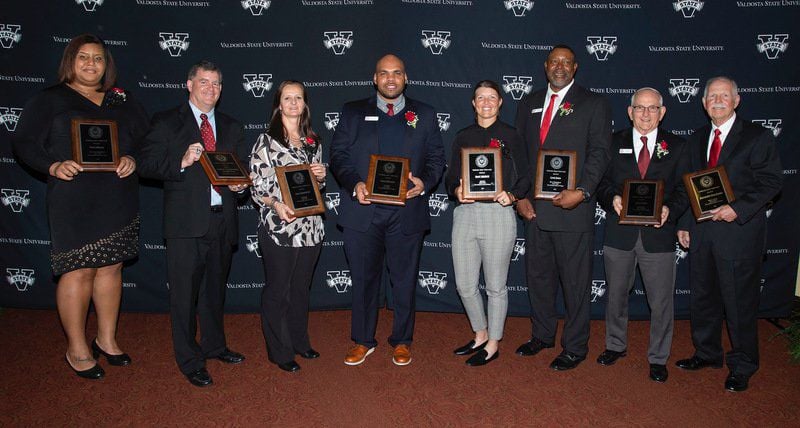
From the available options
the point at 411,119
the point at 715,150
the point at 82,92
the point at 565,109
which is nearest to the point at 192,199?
the point at 82,92

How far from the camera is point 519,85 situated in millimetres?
4914

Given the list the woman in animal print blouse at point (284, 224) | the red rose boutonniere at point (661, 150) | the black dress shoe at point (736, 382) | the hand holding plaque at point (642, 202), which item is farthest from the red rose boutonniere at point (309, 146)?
the black dress shoe at point (736, 382)

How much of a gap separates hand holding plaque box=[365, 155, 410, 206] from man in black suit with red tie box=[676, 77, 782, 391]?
6.20 ft

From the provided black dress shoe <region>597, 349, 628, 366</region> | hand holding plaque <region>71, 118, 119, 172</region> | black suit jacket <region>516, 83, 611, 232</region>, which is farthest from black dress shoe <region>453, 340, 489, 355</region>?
A: hand holding plaque <region>71, 118, 119, 172</region>

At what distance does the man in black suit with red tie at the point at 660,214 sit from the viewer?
3.75 meters

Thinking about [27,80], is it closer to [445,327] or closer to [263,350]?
[263,350]

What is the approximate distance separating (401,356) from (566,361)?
1.12m

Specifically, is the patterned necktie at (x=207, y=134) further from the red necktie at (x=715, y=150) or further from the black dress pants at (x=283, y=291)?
the red necktie at (x=715, y=150)

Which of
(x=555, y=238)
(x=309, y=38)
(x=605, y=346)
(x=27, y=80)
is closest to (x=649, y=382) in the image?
(x=605, y=346)

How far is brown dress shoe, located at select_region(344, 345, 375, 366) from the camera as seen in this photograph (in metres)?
3.97

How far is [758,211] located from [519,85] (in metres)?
2.08

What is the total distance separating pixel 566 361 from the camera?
3.94 metres

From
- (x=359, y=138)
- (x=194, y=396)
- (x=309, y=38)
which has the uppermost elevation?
(x=309, y=38)

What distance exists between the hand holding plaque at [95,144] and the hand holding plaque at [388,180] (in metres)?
1.54
